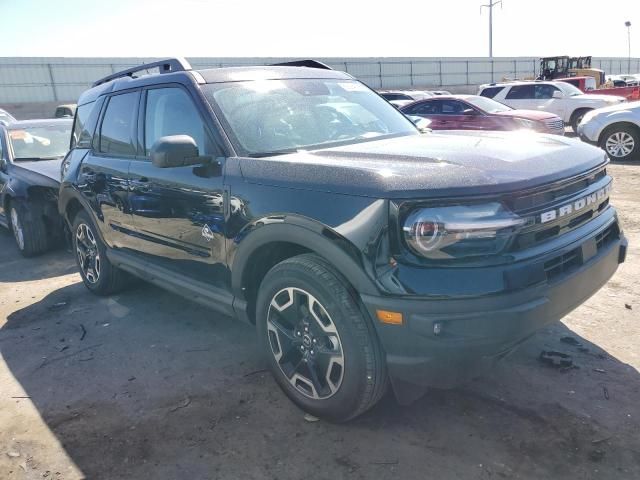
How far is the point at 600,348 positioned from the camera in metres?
3.53

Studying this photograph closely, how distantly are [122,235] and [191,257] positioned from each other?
1.08 m

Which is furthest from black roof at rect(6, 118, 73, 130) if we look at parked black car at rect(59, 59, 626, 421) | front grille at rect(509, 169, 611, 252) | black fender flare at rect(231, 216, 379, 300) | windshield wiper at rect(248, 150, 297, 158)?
front grille at rect(509, 169, 611, 252)

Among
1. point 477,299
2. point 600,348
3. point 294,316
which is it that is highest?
point 477,299

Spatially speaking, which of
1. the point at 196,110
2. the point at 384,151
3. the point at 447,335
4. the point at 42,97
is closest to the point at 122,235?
the point at 196,110

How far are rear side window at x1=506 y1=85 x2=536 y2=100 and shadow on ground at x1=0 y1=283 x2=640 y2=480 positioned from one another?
15.5 metres

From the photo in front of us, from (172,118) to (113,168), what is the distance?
86 cm

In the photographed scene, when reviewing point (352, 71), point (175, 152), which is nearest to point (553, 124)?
point (175, 152)

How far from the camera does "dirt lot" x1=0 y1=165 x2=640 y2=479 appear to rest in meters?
2.58

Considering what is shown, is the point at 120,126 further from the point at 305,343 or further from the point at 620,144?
the point at 620,144

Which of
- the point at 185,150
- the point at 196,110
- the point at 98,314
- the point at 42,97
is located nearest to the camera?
the point at 185,150

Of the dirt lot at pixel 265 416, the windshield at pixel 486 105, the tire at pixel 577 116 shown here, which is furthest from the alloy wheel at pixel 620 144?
the dirt lot at pixel 265 416

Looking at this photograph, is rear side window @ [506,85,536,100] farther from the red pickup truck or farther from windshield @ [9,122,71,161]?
windshield @ [9,122,71,161]

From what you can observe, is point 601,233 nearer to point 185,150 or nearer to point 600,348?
point 600,348

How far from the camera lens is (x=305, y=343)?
2.89 m
